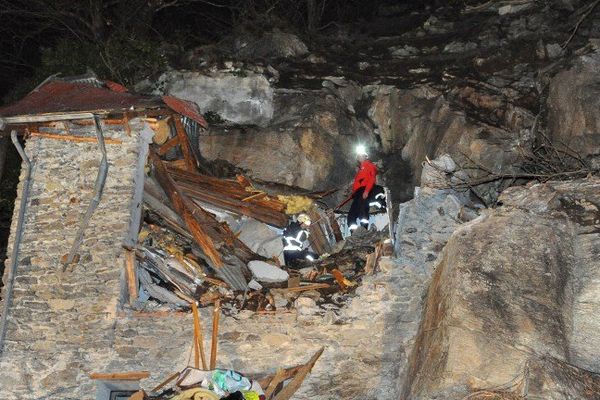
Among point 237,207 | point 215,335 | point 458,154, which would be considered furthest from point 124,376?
point 458,154

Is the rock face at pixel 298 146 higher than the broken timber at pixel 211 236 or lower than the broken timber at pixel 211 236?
higher

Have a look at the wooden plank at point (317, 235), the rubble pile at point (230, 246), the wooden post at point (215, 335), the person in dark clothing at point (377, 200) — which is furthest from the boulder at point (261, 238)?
the wooden post at point (215, 335)

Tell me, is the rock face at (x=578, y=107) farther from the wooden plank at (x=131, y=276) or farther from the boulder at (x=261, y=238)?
the wooden plank at (x=131, y=276)

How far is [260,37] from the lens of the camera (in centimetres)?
1480

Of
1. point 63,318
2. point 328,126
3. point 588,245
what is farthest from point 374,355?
point 328,126

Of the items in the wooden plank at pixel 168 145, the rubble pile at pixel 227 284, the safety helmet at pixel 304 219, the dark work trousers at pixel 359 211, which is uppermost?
the wooden plank at pixel 168 145

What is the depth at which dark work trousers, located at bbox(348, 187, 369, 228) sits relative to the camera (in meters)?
10.0

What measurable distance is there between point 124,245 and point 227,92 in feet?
16.4

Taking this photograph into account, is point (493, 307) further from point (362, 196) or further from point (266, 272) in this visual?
point (362, 196)

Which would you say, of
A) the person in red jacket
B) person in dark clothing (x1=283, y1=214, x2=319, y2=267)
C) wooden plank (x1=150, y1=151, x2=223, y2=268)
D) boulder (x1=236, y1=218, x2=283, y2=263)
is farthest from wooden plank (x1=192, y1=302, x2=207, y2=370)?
the person in red jacket

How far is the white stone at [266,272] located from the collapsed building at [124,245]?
20 mm

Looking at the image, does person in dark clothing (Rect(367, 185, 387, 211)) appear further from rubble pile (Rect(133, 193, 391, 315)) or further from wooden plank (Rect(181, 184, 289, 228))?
wooden plank (Rect(181, 184, 289, 228))

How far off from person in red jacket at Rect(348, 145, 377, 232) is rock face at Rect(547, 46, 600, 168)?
10.2 ft

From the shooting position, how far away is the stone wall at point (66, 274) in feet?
25.3
